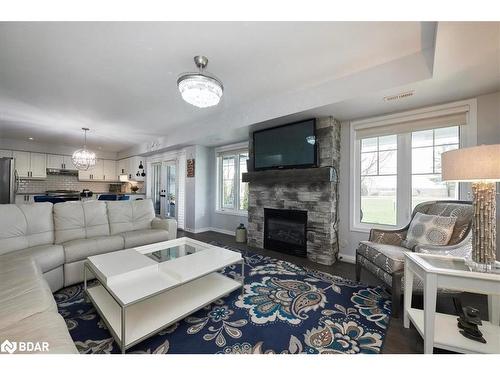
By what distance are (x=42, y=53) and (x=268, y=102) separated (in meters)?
2.52

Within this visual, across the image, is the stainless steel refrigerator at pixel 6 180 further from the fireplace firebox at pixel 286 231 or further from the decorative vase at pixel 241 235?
the fireplace firebox at pixel 286 231

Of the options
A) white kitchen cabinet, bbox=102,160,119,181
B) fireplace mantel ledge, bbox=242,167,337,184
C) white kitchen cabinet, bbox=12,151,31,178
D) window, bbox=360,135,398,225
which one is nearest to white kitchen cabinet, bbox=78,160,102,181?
white kitchen cabinet, bbox=102,160,119,181

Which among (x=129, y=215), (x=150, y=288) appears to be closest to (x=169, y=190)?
(x=129, y=215)

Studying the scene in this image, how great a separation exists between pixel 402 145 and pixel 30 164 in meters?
8.79

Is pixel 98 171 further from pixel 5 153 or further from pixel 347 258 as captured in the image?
pixel 347 258

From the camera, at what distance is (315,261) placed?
9.58ft

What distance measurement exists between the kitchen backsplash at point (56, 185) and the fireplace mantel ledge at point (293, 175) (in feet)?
21.1

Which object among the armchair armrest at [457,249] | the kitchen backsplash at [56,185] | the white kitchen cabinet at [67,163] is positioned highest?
the white kitchen cabinet at [67,163]

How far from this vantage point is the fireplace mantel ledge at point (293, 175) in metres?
2.75

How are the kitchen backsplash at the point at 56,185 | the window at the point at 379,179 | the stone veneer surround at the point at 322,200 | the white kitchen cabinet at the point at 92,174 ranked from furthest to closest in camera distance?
the white kitchen cabinet at the point at 92,174
the kitchen backsplash at the point at 56,185
the stone veneer surround at the point at 322,200
the window at the point at 379,179

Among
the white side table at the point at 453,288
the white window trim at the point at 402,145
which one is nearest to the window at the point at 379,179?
the white window trim at the point at 402,145

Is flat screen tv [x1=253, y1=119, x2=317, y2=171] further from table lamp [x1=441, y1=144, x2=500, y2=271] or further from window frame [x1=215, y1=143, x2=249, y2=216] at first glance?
table lamp [x1=441, y1=144, x2=500, y2=271]
